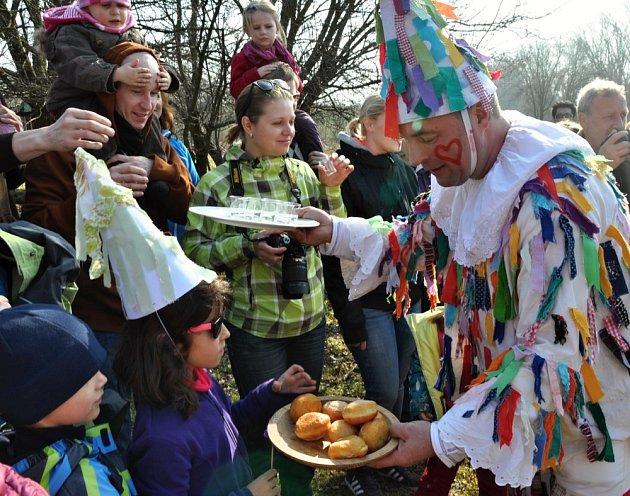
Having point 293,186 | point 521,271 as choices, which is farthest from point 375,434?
point 293,186

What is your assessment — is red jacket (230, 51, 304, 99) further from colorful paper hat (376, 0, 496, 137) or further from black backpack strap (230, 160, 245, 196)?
colorful paper hat (376, 0, 496, 137)

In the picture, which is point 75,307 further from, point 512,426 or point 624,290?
point 624,290

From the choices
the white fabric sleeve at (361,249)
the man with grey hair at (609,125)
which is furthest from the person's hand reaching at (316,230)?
the man with grey hair at (609,125)

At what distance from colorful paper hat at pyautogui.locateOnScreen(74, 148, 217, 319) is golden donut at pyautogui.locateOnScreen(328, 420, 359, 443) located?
67 cm

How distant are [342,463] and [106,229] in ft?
3.30

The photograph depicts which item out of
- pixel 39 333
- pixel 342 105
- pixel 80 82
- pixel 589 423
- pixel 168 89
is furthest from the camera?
pixel 342 105

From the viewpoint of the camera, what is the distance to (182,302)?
1.94 meters

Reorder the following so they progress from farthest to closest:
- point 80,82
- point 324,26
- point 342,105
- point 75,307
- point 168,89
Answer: point 342,105 → point 324,26 → point 168,89 → point 80,82 → point 75,307

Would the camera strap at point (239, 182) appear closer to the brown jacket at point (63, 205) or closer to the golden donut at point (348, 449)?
the brown jacket at point (63, 205)

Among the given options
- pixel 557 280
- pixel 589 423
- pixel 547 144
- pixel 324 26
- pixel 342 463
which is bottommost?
pixel 342 463

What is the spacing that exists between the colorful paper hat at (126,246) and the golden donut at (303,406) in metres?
0.57

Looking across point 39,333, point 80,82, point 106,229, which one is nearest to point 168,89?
point 80,82

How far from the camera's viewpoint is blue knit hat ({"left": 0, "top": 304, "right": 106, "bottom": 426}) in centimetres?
156

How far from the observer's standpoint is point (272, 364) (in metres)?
2.82
